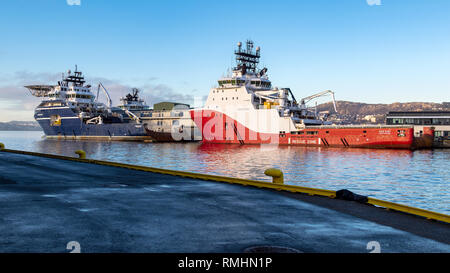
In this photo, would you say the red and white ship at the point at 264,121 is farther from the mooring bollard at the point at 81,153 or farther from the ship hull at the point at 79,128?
the mooring bollard at the point at 81,153

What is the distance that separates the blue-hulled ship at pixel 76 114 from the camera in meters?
103

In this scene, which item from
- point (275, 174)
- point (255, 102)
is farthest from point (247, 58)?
point (275, 174)

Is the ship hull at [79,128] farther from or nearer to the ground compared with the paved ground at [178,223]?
farther from the ground

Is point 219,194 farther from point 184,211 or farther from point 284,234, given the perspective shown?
point 284,234

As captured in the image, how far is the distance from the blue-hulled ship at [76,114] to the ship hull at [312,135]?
24788mm

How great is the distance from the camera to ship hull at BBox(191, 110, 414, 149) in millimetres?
64562

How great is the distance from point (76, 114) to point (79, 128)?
13.2 feet

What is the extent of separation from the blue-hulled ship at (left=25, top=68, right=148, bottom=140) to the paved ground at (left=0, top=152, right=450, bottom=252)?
88740 mm

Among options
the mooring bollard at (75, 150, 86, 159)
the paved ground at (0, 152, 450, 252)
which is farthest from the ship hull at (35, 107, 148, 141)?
the paved ground at (0, 152, 450, 252)

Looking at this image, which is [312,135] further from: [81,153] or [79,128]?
[79,128]

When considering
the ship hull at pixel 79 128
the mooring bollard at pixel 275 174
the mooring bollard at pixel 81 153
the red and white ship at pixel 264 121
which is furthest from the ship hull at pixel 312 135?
the mooring bollard at pixel 275 174

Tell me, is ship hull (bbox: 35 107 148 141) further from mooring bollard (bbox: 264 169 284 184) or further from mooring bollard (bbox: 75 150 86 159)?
mooring bollard (bbox: 264 169 284 184)

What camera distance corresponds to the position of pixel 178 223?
8.84 metres
